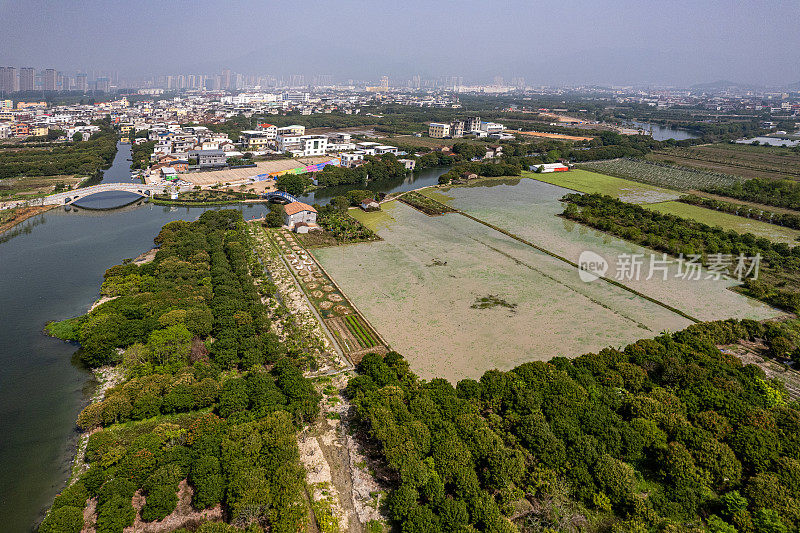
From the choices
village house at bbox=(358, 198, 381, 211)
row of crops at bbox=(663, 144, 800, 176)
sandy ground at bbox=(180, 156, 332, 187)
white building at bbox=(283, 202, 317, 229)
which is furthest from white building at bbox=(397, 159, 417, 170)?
row of crops at bbox=(663, 144, 800, 176)

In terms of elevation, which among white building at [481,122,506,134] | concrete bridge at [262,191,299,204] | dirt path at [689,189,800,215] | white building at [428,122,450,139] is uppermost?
white building at [481,122,506,134]

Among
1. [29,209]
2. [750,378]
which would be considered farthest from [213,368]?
[29,209]

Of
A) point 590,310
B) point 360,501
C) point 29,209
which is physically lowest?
point 360,501

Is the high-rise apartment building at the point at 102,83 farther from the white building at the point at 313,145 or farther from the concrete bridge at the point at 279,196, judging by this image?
the concrete bridge at the point at 279,196

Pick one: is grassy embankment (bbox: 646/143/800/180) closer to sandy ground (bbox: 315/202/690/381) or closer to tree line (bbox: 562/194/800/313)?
tree line (bbox: 562/194/800/313)

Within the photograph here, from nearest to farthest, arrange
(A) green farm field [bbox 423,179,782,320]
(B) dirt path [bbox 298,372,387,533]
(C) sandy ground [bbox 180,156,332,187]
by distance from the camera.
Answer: (B) dirt path [bbox 298,372,387,533], (A) green farm field [bbox 423,179,782,320], (C) sandy ground [bbox 180,156,332,187]

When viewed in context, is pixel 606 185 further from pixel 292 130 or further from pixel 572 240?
pixel 292 130

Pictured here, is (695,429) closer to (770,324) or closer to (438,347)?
(438,347)
